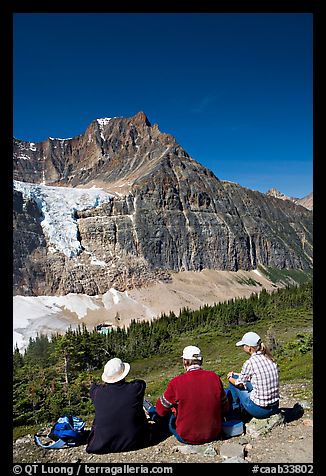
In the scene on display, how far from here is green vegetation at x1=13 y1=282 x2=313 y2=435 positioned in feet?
55.9

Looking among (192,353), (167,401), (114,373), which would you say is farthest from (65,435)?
(192,353)

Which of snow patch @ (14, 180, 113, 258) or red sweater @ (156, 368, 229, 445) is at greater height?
snow patch @ (14, 180, 113, 258)

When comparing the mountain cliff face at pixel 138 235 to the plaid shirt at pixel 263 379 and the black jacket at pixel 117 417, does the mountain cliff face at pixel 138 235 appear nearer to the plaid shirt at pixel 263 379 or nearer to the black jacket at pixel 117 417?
the black jacket at pixel 117 417

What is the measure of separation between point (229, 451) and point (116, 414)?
6.27 feet

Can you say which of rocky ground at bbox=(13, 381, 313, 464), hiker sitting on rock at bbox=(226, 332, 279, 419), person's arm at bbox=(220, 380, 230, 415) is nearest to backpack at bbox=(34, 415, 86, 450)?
rocky ground at bbox=(13, 381, 313, 464)

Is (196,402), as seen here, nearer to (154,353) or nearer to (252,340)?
(252,340)

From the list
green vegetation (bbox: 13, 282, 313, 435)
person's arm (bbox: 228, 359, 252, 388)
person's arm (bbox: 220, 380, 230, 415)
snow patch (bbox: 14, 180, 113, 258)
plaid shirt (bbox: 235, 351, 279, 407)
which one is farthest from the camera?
snow patch (bbox: 14, 180, 113, 258)

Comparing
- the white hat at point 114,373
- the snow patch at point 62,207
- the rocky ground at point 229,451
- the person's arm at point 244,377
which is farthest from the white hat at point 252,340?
the snow patch at point 62,207

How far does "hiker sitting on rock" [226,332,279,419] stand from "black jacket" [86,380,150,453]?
6.42 feet

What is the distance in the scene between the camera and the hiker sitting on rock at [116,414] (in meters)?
6.16

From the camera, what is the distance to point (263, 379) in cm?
669

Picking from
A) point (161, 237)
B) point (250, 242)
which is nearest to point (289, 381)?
point (161, 237)

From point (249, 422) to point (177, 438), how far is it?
56.9 inches

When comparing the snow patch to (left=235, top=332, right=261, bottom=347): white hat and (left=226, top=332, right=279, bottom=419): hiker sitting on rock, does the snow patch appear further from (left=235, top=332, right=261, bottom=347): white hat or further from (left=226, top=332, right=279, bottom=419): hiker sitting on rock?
(left=235, top=332, right=261, bottom=347): white hat
